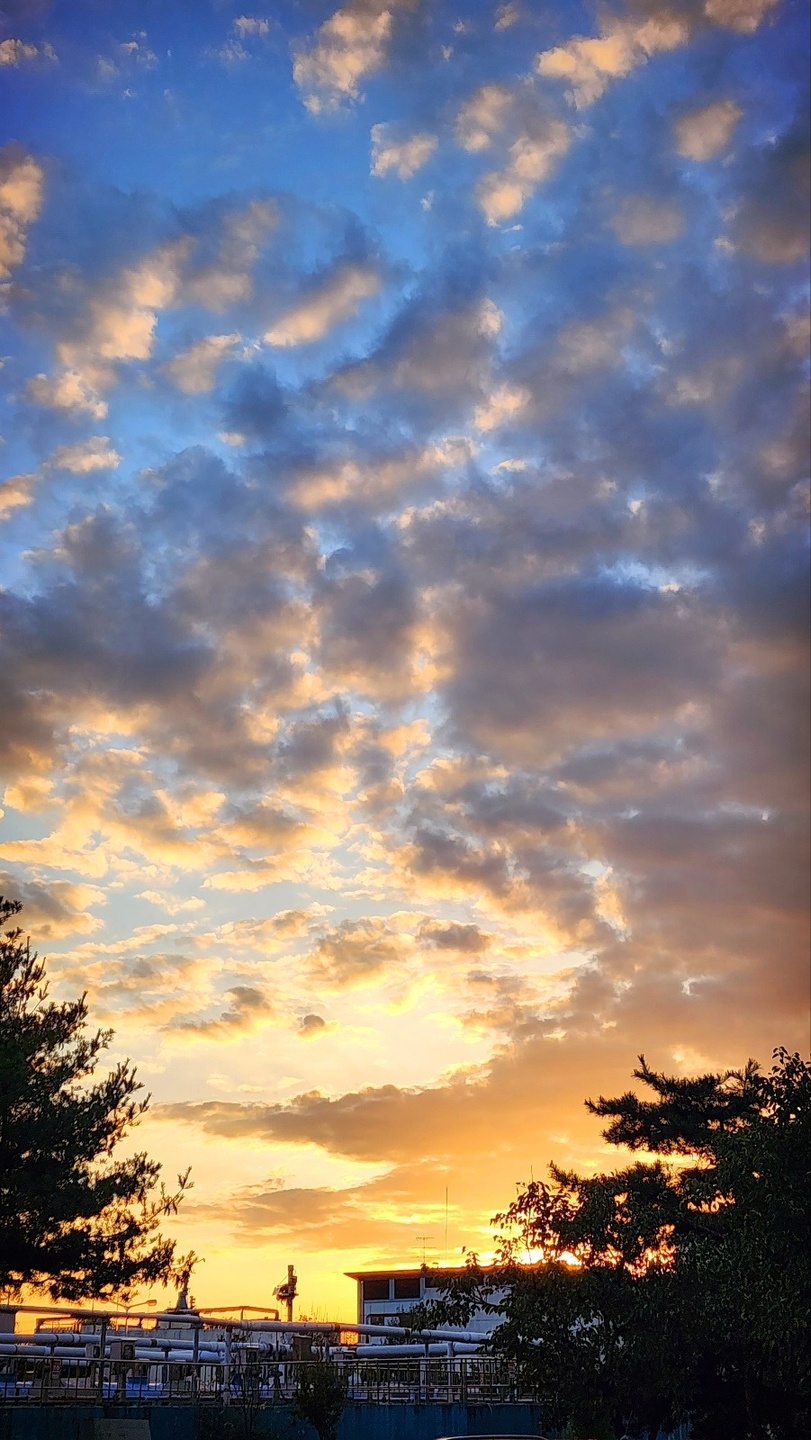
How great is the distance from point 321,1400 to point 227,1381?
9.69ft

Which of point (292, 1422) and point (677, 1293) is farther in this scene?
point (292, 1422)

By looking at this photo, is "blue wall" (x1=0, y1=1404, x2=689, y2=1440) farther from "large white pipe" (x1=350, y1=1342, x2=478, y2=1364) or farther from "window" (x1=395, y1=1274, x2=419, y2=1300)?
"window" (x1=395, y1=1274, x2=419, y2=1300)

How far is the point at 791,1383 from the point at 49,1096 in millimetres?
18210

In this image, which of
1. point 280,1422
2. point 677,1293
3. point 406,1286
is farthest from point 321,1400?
point 406,1286

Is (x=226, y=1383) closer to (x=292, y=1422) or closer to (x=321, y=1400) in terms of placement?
(x=292, y=1422)

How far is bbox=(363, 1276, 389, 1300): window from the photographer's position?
3932 inches

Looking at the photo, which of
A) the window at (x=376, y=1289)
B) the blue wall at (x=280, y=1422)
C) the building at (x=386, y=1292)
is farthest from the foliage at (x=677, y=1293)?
the window at (x=376, y=1289)

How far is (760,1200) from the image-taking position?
25.3 meters

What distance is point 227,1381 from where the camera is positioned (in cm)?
3412

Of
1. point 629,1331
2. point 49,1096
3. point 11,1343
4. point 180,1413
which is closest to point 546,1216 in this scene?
point 629,1331

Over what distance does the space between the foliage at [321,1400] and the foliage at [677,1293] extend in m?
4.01

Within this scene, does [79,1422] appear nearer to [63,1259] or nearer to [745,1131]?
[63,1259]

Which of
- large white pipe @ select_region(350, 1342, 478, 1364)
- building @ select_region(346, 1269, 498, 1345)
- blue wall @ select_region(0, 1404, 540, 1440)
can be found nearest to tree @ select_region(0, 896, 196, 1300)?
blue wall @ select_region(0, 1404, 540, 1440)

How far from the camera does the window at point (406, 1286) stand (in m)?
98.0
